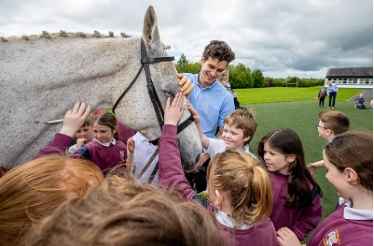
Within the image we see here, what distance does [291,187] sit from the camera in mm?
2662

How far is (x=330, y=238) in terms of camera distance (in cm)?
187

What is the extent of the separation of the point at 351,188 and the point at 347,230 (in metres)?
0.33

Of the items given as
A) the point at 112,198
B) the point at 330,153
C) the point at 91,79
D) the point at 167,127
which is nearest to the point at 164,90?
the point at 167,127

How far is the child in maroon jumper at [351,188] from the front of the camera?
5.65 feet

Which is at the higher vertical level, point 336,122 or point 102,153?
point 336,122

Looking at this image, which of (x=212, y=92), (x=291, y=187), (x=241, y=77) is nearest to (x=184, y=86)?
(x=212, y=92)

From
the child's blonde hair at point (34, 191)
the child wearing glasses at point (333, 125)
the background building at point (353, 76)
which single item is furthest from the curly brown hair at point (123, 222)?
the background building at point (353, 76)

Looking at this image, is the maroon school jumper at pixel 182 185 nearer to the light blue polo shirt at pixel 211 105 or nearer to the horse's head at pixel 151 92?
the horse's head at pixel 151 92

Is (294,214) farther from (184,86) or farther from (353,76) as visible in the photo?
(353,76)

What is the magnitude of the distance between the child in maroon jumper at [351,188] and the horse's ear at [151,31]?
1.98 meters

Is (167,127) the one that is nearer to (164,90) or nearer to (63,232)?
(164,90)

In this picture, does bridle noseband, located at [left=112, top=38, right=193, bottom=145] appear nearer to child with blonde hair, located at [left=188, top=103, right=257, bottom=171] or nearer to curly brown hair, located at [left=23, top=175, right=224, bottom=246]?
child with blonde hair, located at [left=188, top=103, right=257, bottom=171]

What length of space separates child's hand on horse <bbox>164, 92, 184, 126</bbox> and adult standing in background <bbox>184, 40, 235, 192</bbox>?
54.1 inches

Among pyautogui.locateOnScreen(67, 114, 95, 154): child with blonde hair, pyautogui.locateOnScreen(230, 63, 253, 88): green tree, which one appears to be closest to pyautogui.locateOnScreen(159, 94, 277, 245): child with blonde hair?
pyautogui.locateOnScreen(67, 114, 95, 154): child with blonde hair
